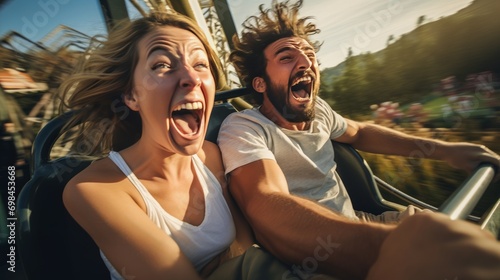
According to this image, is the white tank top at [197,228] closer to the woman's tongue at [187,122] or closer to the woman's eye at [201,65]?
the woman's tongue at [187,122]

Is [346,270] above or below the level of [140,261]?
below

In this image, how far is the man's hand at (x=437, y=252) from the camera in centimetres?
57

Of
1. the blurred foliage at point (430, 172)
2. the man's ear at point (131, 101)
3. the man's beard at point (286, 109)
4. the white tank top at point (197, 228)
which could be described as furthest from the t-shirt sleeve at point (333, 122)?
the blurred foliage at point (430, 172)

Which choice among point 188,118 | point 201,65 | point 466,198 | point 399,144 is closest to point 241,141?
point 188,118

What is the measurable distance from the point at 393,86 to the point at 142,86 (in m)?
4.33

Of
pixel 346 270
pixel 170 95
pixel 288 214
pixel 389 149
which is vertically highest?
pixel 170 95

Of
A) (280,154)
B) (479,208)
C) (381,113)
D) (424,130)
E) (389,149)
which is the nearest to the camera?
(280,154)

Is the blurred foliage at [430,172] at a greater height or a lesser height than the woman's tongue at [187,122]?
lesser

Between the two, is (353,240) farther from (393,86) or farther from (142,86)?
(393,86)

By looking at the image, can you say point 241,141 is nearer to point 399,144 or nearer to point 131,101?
point 131,101

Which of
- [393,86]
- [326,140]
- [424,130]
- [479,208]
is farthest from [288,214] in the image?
[393,86]

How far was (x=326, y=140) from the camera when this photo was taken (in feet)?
5.88

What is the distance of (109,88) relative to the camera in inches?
47.9

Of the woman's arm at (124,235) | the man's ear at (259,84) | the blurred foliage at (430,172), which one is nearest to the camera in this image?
the woman's arm at (124,235)
